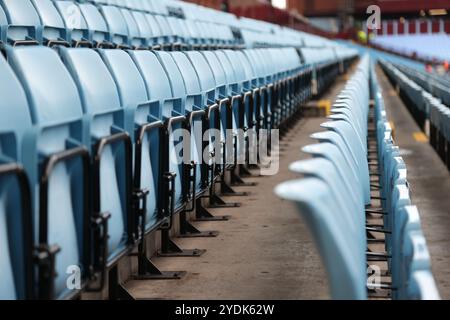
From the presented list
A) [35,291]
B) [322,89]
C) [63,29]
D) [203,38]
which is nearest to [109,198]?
[35,291]

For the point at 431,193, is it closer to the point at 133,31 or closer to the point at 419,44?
the point at 133,31

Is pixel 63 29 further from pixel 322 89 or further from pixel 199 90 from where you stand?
pixel 322 89

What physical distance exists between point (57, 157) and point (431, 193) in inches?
93.4

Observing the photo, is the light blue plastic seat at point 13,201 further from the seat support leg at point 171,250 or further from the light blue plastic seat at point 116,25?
the light blue plastic seat at point 116,25

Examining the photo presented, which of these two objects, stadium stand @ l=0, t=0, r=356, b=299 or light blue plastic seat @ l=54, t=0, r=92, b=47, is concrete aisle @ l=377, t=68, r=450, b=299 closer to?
stadium stand @ l=0, t=0, r=356, b=299

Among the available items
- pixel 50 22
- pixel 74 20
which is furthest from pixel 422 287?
pixel 74 20

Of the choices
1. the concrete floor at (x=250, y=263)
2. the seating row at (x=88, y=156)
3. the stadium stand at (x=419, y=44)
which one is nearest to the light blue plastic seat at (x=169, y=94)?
the seating row at (x=88, y=156)

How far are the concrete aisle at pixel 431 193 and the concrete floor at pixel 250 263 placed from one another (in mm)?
308

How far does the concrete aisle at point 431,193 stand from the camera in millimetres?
2164

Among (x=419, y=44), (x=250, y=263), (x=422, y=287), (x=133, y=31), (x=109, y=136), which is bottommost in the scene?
(x=419, y=44)

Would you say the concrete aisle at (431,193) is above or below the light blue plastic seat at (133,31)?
below

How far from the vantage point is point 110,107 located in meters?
1.58

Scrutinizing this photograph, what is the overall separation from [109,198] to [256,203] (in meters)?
1.36

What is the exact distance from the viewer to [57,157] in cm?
118
